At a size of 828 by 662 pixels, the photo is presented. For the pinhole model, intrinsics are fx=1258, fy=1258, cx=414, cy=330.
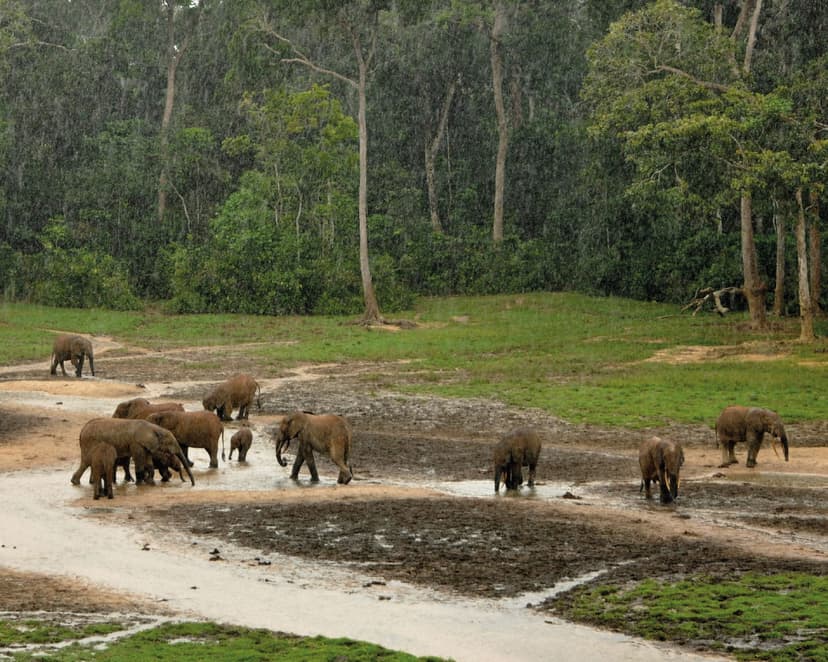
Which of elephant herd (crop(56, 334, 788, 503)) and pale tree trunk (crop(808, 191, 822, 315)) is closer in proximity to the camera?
elephant herd (crop(56, 334, 788, 503))

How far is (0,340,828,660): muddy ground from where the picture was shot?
523 inches

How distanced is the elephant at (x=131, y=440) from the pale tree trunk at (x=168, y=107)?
42636 mm

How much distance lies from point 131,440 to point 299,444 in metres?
2.43

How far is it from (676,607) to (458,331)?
3206 cm

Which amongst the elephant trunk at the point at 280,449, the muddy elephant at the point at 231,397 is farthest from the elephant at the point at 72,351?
the elephant trunk at the point at 280,449

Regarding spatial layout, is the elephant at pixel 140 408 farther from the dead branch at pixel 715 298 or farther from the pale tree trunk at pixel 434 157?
the pale tree trunk at pixel 434 157

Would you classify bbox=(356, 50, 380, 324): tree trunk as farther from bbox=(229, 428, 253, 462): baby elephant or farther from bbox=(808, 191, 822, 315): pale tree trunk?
bbox=(229, 428, 253, 462): baby elephant

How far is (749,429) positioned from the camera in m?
20.3

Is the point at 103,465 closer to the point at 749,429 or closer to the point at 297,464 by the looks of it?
the point at 297,464

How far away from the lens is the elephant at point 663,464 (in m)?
17.0

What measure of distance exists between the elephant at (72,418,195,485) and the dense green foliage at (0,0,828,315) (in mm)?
22855

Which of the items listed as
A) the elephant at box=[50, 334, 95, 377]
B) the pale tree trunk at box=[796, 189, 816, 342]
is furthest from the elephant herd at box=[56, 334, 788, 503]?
the pale tree trunk at box=[796, 189, 816, 342]

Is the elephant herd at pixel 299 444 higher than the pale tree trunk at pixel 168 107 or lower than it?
lower

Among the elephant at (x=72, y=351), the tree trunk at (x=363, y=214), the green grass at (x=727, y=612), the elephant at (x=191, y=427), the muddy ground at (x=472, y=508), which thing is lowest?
the green grass at (x=727, y=612)
